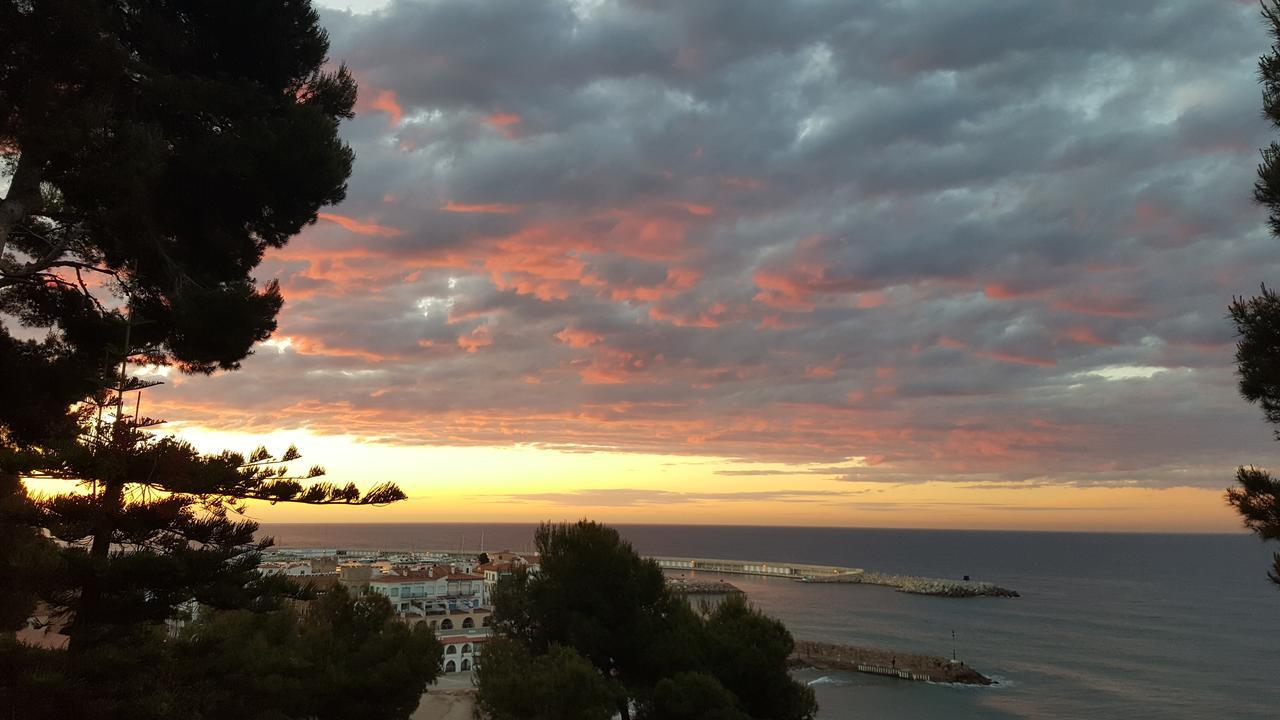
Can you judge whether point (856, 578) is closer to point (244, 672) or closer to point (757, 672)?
point (757, 672)

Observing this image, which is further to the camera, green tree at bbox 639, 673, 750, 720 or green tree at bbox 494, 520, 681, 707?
green tree at bbox 494, 520, 681, 707

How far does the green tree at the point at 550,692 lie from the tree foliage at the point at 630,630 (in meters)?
1.46

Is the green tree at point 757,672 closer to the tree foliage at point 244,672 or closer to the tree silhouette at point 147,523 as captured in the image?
the tree foliage at point 244,672

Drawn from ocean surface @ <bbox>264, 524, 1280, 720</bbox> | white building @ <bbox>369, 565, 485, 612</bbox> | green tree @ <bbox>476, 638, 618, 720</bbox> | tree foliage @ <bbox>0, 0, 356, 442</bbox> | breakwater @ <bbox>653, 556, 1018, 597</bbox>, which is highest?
tree foliage @ <bbox>0, 0, 356, 442</bbox>

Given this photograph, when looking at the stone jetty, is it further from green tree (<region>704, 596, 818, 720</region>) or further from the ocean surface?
green tree (<region>704, 596, 818, 720</region>)

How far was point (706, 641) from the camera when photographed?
1548cm

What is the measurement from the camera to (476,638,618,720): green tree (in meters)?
11.9

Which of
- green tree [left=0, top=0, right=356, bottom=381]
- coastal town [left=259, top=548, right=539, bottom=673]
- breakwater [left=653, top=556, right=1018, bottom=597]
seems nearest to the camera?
green tree [left=0, top=0, right=356, bottom=381]

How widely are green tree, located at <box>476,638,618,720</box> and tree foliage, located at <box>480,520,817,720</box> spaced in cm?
146

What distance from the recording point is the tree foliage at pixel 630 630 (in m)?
14.7

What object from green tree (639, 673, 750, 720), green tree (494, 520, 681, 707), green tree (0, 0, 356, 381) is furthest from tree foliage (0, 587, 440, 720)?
green tree (639, 673, 750, 720)

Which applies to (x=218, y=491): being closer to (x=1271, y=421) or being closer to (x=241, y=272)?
(x=241, y=272)

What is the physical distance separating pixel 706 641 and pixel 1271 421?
1004 centimetres

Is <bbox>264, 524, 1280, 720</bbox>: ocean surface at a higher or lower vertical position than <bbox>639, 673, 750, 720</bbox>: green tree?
lower
